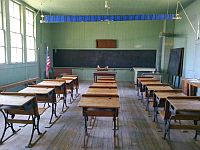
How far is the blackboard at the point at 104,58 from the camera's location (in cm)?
1043

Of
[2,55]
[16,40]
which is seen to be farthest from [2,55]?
[16,40]

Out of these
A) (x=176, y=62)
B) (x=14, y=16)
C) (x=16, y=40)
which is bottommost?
(x=176, y=62)

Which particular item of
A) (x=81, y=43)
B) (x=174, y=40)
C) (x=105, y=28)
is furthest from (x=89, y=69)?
(x=174, y=40)

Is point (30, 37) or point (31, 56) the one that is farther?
point (31, 56)

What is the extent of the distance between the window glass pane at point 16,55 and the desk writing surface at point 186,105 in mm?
5550

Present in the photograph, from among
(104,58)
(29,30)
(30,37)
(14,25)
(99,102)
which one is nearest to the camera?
(99,102)

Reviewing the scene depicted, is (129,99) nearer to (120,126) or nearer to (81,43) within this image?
(120,126)

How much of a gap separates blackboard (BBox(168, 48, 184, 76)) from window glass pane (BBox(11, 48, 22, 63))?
623cm

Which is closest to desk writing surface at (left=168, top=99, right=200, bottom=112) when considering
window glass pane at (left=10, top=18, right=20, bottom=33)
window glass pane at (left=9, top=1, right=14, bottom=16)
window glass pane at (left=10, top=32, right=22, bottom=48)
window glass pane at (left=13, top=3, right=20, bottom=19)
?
window glass pane at (left=10, top=32, right=22, bottom=48)

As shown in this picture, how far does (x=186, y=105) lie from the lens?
107 inches

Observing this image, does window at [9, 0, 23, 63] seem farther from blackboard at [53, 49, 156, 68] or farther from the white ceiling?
blackboard at [53, 49, 156, 68]

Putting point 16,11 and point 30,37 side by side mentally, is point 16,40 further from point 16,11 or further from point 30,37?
point 30,37

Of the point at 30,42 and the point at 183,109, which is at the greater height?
the point at 30,42

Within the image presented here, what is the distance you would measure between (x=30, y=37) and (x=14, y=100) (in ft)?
19.4
